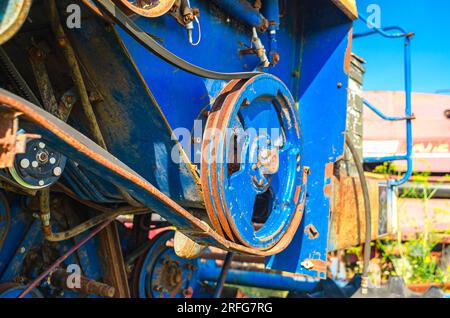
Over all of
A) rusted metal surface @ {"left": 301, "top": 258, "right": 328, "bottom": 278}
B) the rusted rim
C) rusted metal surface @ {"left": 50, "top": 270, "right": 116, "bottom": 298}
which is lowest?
rusted metal surface @ {"left": 50, "top": 270, "right": 116, "bottom": 298}

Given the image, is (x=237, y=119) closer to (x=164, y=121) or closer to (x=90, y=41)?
(x=164, y=121)

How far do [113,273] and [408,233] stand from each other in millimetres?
3216

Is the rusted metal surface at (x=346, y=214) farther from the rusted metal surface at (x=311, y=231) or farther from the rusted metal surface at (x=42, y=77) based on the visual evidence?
the rusted metal surface at (x=42, y=77)

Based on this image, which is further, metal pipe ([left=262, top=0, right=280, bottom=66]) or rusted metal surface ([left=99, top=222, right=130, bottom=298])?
rusted metal surface ([left=99, top=222, right=130, bottom=298])

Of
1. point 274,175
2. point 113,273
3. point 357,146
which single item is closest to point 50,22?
point 274,175

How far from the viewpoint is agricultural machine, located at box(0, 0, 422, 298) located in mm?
1332

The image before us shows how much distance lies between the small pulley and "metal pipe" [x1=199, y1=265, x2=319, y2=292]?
2275mm

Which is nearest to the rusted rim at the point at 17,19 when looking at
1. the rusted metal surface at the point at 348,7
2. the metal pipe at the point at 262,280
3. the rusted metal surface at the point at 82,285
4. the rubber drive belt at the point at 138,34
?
the rubber drive belt at the point at 138,34

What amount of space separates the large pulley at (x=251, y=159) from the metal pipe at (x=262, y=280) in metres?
1.57

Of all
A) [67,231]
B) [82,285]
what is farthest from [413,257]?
[67,231]

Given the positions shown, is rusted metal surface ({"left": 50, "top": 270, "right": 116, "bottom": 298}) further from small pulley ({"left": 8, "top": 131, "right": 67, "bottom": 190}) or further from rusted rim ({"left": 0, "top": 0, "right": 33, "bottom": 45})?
rusted rim ({"left": 0, "top": 0, "right": 33, "bottom": 45})

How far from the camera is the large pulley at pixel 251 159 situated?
62.7 inches

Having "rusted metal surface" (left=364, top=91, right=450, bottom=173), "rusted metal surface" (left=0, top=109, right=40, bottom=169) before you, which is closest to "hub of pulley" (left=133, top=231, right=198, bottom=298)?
"rusted metal surface" (left=0, top=109, right=40, bottom=169)

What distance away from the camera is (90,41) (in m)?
1.39
